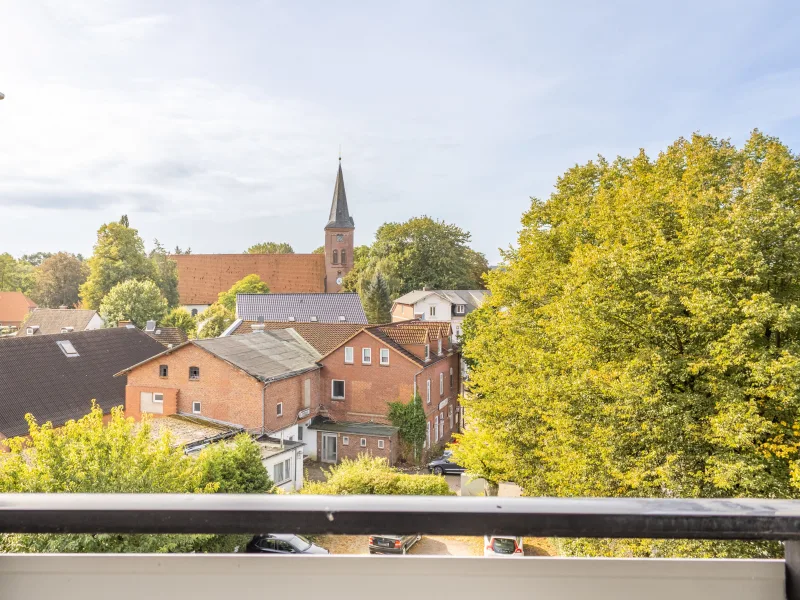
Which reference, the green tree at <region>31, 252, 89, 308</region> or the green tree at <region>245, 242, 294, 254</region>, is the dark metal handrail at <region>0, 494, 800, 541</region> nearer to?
the green tree at <region>31, 252, 89, 308</region>

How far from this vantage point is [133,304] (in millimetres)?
24938

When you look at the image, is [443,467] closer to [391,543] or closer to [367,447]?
[367,447]

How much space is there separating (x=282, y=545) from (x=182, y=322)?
2641cm

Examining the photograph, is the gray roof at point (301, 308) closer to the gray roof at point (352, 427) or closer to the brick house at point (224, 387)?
the gray roof at point (352, 427)

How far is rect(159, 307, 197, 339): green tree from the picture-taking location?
25000 mm

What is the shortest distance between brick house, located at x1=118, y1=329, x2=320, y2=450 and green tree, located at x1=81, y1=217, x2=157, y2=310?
52.0 ft

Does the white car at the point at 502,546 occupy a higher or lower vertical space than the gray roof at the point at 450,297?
lower

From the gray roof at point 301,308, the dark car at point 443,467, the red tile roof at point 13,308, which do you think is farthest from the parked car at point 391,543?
the red tile roof at point 13,308

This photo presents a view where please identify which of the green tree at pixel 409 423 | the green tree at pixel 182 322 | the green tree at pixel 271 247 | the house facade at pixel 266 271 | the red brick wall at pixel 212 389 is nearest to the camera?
the red brick wall at pixel 212 389

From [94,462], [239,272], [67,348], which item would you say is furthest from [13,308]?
[94,462]

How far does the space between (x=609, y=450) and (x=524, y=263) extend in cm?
417

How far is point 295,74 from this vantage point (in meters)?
4.80

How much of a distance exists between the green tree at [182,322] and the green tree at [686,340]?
67.3ft

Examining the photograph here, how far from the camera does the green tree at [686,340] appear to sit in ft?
18.4
